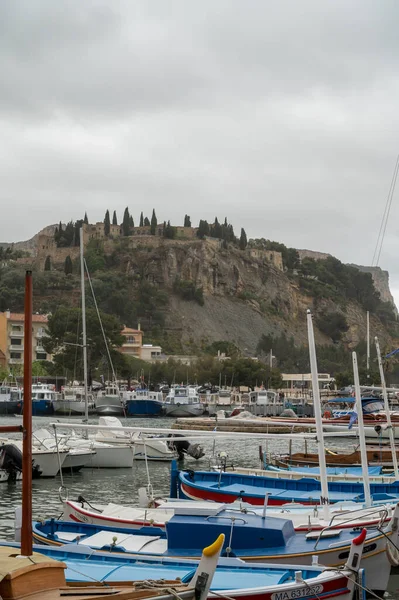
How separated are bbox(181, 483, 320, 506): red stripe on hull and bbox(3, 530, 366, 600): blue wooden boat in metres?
8.93

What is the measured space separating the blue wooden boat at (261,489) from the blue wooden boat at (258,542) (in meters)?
5.21

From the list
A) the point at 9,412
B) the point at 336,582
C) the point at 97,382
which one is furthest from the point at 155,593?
the point at 97,382

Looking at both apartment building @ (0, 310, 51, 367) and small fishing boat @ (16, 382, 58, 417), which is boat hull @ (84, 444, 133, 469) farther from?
apartment building @ (0, 310, 51, 367)

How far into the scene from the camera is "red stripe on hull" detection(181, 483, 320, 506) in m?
23.3

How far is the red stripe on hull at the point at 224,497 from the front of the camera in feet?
76.4

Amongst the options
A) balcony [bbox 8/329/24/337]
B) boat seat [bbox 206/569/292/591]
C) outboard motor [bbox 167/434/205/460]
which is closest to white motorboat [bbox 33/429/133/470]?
outboard motor [bbox 167/434/205/460]

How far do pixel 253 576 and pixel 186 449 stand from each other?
3694 centimetres

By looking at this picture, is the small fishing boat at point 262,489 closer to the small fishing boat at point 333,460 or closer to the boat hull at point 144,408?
the small fishing boat at point 333,460

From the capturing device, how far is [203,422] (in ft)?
245

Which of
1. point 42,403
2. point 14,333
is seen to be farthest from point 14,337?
point 42,403

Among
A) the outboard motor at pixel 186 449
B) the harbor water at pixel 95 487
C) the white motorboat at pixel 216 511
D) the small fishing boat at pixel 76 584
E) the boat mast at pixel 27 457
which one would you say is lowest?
the harbor water at pixel 95 487

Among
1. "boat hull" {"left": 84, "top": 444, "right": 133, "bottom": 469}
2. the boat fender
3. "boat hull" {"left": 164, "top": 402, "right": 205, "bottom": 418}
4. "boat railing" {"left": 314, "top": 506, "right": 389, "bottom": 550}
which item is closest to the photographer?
the boat fender

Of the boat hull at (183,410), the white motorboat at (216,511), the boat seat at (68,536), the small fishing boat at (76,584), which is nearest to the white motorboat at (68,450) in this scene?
the white motorboat at (216,511)

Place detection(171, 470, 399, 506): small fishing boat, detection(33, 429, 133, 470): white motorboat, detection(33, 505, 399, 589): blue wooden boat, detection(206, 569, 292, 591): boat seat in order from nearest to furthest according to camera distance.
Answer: detection(206, 569, 292, 591): boat seat
detection(33, 505, 399, 589): blue wooden boat
detection(171, 470, 399, 506): small fishing boat
detection(33, 429, 133, 470): white motorboat
